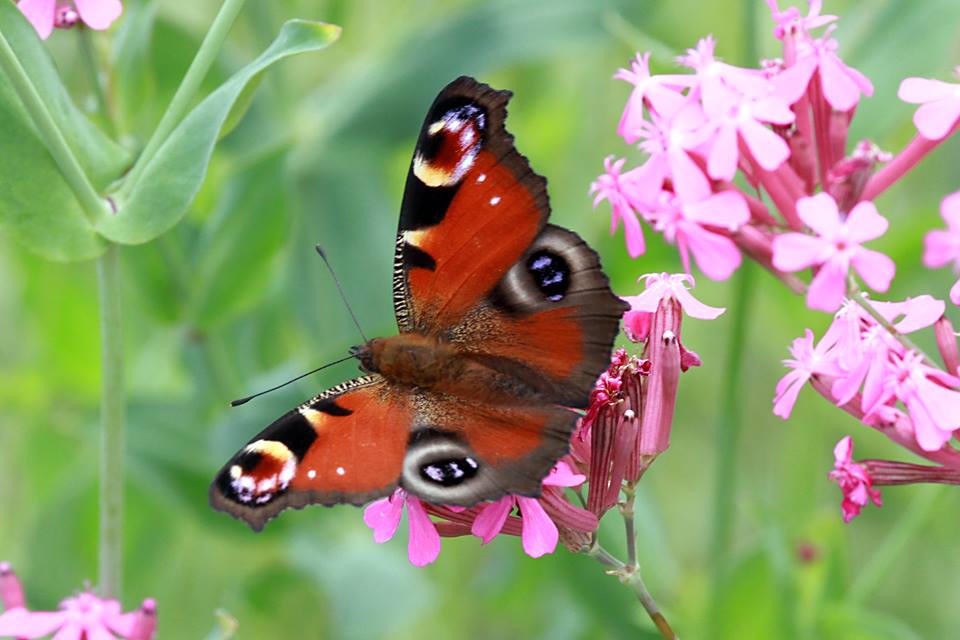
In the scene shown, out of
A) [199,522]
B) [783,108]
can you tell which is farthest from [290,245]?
[783,108]

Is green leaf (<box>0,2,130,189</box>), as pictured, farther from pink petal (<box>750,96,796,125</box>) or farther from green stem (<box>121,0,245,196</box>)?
pink petal (<box>750,96,796,125</box>)

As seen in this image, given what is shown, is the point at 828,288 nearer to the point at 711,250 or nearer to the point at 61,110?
the point at 711,250

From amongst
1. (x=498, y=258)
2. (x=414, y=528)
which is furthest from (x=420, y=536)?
(x=498, y=258)

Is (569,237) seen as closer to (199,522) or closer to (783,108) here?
(783,108)

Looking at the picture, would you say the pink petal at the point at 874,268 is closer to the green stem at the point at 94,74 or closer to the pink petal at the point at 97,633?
the pink petal at the point at 97,633

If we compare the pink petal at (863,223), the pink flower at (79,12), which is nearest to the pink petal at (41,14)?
the pink flower at (79,12)

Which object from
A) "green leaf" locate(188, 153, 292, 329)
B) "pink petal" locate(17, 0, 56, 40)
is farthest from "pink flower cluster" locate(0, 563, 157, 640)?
"green leaf" locate(188, 153, 292, 329)
